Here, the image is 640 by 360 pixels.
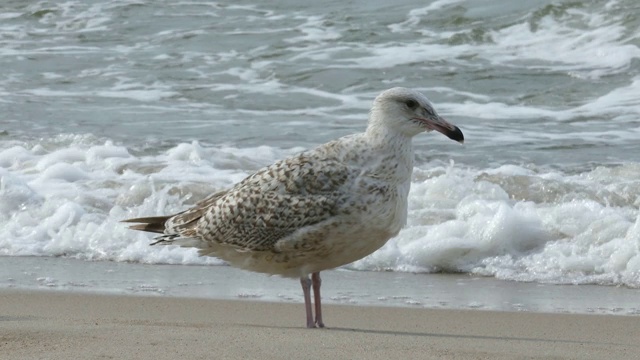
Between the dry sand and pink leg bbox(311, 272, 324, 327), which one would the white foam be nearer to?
the dry sand

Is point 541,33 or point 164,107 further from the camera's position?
point 541,33

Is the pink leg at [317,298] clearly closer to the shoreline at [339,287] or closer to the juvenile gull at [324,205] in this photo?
the juvenile gull at [324,205]

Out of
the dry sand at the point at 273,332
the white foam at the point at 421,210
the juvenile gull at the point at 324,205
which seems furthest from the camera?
the white foam at the point at 421,210

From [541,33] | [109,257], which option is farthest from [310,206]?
[541,33]

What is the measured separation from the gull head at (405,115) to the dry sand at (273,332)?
92 centimetres

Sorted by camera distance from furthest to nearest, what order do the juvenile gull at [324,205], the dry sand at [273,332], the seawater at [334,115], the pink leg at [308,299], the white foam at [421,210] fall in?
the seawater at [334,115]
the white foam at [421,210]
the pink leg at [308,299]
the juvenile gull at [324,205]
the dry sand at [273,332]

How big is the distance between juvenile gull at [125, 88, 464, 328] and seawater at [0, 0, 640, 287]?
201 cm

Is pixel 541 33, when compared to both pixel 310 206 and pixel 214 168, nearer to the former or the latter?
pixel 214 168

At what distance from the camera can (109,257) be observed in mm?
7910

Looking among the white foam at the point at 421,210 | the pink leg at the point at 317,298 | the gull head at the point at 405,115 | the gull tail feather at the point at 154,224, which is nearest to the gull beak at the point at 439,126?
the gull head at the point at 405,115

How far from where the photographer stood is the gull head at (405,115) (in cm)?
557

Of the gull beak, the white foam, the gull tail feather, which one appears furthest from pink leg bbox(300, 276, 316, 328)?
the white foam

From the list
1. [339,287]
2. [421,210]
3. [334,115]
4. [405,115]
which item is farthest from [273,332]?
[334,115]

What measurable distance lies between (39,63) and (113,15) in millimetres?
3076
